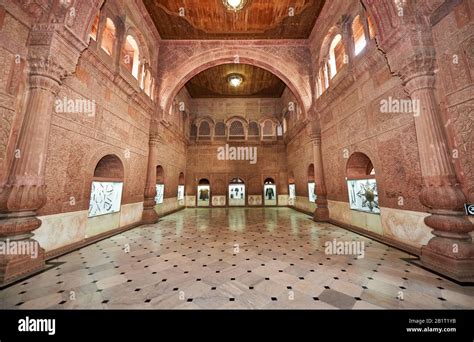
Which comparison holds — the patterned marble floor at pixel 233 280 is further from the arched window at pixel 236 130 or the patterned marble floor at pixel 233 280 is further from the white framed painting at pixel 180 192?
the arched window at pixel 236 130

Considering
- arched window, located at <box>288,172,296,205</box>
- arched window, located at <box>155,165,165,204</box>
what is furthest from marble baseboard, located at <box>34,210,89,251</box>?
arched window, located at <box>288,172,296,205</box>

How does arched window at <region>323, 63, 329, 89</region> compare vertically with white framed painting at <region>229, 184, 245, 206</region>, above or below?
above

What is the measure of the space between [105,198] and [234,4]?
25.3 ft

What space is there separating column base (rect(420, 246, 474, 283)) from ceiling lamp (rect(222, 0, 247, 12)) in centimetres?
857

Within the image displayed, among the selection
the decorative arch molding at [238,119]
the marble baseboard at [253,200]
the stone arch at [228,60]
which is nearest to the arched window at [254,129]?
the decorative arch molding at [238,119]

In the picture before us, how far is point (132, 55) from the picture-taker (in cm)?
701

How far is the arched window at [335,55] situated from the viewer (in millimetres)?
6777

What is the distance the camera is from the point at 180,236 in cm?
544

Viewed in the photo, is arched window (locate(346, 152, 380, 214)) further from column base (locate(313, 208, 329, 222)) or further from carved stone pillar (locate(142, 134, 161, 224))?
carved stone pillar (locate(142, 134, 161, 224))

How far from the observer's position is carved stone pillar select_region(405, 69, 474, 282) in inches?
109

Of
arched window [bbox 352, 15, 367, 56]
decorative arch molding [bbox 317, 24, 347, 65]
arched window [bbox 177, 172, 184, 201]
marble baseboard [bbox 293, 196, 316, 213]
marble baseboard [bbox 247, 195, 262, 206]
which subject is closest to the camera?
arched window [bbox 352, 15, 367, 56]

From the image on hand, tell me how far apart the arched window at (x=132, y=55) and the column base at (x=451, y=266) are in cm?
946
